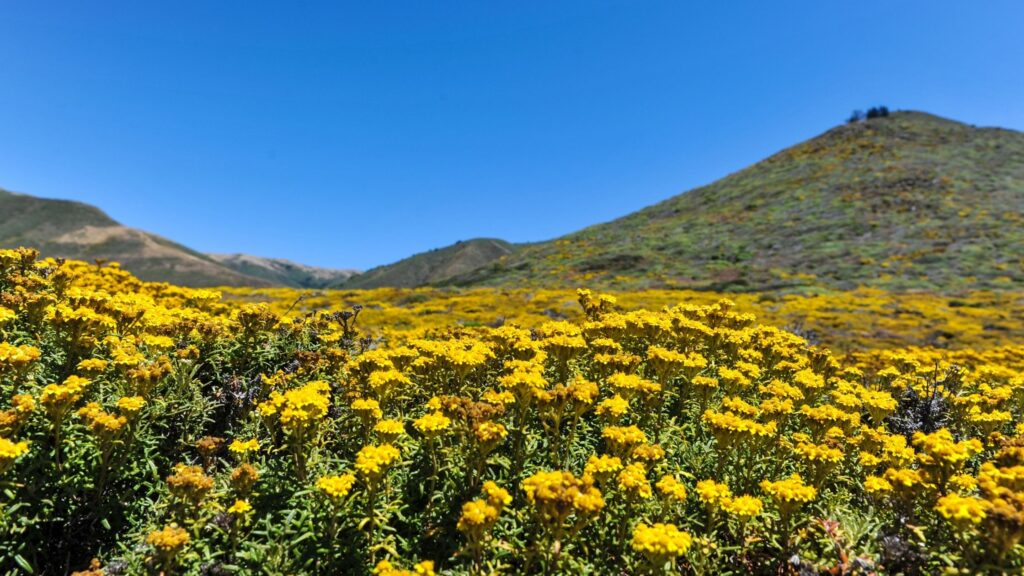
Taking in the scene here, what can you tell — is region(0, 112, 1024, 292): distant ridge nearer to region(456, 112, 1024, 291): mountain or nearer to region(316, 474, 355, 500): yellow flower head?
region(456, 112, 1024, 291): mountain

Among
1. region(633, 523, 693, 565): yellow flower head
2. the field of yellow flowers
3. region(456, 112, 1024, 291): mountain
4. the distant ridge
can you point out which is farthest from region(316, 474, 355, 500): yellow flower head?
region(456, 112, 1024, 291): mountain

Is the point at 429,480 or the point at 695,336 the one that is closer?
the point at 429,480

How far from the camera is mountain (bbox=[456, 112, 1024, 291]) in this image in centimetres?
3853

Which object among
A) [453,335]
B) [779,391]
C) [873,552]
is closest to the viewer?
[873,552]

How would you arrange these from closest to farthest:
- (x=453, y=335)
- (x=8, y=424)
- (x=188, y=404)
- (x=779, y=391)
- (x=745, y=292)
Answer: (x=8, y=424)
(x=188, y=404)
(x=779, y=391)
(x=453, y=335)
(x=745, y=292)

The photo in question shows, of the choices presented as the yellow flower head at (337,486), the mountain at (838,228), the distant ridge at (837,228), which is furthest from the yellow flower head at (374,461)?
the mountain at (838,228)

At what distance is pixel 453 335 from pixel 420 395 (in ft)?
6.52

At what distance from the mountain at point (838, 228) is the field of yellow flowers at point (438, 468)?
3256cm

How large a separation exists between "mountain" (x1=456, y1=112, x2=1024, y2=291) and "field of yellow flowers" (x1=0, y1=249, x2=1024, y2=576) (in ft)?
107

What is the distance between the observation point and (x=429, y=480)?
15.0 ft

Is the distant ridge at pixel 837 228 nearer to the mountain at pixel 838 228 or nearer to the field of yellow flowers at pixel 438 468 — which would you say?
the mountain at pixel 838 228

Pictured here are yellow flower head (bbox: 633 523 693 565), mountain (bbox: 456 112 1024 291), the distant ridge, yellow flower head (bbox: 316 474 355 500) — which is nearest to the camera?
yellow flower head (bbox: 633 523 693 565)

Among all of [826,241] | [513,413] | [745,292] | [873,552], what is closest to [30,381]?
[513,413]

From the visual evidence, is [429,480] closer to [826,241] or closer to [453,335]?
[453,335]
